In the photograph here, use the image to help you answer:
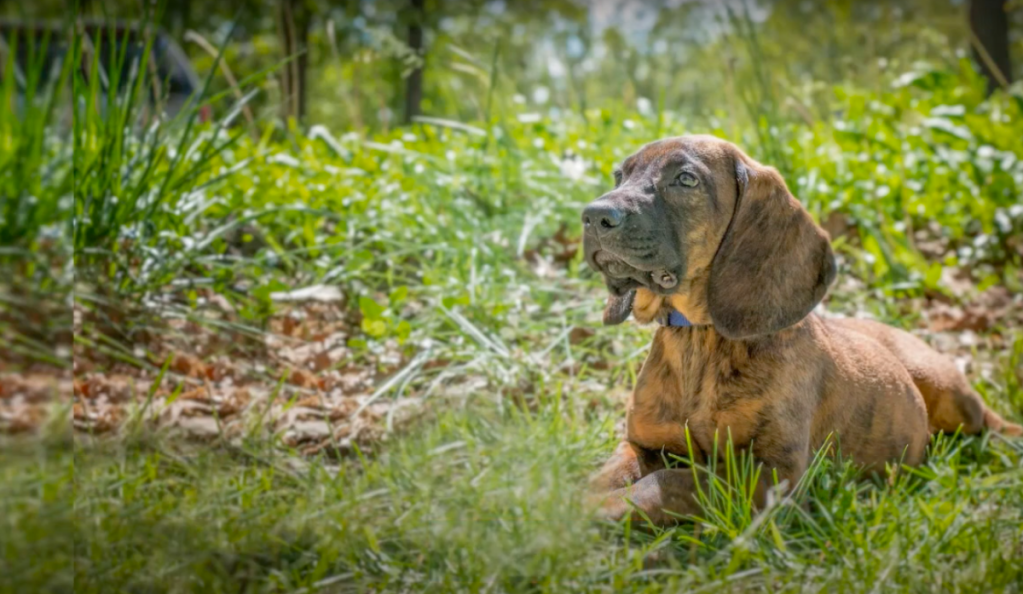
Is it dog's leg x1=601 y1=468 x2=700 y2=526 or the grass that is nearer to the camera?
the grass

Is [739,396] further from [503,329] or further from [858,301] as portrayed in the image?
[858,301]

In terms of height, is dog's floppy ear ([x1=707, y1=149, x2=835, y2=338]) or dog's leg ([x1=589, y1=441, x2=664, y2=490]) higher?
dog's floppy ear ([x1=707, y1=149, x2=835, y2=338])

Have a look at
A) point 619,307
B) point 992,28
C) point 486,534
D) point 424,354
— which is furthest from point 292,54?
point 992,28

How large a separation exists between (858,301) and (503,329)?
6.49ft

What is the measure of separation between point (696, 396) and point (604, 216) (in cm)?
62

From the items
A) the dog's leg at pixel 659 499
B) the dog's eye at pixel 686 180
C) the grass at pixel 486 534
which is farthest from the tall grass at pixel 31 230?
the dog's eye at pixel 686 180

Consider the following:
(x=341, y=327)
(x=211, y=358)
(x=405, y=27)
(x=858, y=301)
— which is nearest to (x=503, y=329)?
(x=341, y=327)

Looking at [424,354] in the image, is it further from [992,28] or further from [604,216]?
[992,28]

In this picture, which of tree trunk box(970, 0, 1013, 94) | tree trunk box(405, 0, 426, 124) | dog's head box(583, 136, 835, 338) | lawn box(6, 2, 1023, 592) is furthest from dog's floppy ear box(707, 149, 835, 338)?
tree trunk box(970, 0, 1013, 94)

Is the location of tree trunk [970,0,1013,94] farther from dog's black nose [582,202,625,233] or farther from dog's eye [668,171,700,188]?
dog's black nose [582,202,625,233]

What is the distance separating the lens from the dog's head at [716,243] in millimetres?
2701

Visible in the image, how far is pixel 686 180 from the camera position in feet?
9.02

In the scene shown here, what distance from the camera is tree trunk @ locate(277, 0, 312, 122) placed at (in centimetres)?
597

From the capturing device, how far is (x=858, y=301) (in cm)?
508
